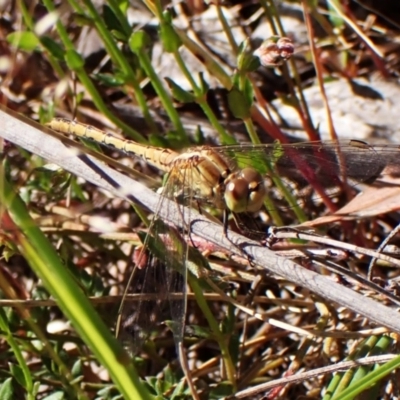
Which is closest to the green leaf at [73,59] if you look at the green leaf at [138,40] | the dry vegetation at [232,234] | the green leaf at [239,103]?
the dry vegetation at [232,234]

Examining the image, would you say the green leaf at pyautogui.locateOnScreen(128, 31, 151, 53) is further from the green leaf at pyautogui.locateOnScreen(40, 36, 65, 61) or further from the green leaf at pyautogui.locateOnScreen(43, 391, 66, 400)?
the green leaf at pyautogui.locateOnScreen(43, 391, 66, 400)

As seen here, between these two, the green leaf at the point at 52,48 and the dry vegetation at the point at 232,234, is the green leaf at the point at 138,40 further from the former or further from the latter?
the green leaf at the point at 52,48

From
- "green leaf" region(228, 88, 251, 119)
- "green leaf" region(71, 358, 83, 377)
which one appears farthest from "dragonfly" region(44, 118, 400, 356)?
"green leaf" region(71, 358, 83, 377)

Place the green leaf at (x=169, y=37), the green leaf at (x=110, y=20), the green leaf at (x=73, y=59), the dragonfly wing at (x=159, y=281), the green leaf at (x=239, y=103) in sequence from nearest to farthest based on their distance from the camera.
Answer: the dragonfly wing at (x=159, y=281) < the green leaf at (x=239, y=103) < the green leaf at (x=169, y=37) < the green leaf at (x=73, y=59) < the green leaf at (x=110, y=20)

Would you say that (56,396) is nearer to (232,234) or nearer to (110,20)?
(232,234)

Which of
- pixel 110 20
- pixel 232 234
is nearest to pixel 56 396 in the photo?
pixel 232 234

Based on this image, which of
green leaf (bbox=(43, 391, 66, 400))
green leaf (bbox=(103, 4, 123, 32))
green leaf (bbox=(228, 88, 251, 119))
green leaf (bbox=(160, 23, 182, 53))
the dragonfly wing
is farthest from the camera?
green leaf (bbox=(103, 4, 123, 32))

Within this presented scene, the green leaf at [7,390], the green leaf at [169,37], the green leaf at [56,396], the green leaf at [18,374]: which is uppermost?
the green leaf at [169,37]

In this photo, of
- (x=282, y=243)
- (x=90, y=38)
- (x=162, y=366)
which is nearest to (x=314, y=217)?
(x=282, y=243)
